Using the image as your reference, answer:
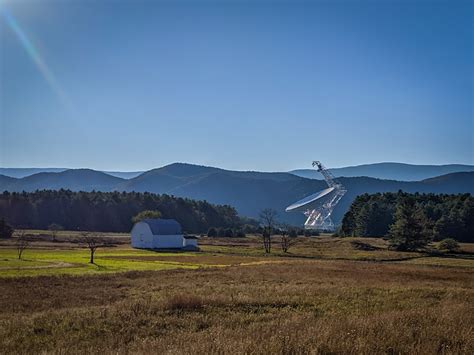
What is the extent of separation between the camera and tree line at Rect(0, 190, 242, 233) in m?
164

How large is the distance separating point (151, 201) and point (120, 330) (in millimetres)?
173343

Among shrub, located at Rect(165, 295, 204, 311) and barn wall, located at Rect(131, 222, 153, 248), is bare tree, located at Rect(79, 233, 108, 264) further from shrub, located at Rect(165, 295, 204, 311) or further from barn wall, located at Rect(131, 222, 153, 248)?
shrub, located at Rect(165, 295, 204, 311)

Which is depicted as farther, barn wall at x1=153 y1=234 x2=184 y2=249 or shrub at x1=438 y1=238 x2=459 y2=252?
barn wall at x1=153 y1=234 x2=184 y2=249

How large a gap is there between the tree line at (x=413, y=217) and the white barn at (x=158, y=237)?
4299 cm

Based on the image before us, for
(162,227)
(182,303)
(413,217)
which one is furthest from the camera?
(162,227)

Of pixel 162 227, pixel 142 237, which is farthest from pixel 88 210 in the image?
pixel 142 237

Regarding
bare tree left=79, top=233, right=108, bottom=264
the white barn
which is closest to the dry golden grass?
bare tree left=79, top=233, right=108, bottom=264

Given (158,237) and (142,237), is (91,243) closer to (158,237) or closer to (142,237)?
(142,237)

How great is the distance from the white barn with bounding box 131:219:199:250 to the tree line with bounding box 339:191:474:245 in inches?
1692

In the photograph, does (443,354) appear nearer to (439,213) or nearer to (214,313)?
(214,313)

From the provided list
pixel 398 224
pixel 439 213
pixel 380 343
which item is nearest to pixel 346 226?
pixel 439 213

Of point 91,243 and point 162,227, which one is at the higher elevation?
point 162,227

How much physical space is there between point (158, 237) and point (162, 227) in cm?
384

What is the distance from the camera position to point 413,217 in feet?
325
